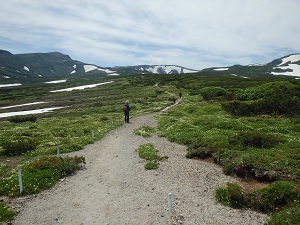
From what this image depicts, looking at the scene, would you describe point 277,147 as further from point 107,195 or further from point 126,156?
point 107,195

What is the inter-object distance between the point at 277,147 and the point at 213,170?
23.8 ft

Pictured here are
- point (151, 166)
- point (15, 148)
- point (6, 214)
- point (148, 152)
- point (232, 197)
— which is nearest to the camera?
point (6, 214)

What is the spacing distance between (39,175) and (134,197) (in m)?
7.21

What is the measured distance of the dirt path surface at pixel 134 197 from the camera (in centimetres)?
1309

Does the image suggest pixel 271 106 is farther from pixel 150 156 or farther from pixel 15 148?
pixel 15 148

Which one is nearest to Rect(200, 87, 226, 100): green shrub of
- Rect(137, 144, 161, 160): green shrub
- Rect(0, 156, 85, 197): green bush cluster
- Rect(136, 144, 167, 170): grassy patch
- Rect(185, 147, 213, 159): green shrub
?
Rect(137, 144, 161, 160): green shrub

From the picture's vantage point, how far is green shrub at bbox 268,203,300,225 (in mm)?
11488

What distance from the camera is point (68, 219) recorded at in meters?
13.2

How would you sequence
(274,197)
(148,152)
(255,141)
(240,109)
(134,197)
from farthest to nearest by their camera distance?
(240,109) < (148,152) < (255,141) < (134,197) < (274,197)

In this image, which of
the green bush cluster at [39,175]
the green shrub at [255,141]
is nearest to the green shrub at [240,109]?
the green shrub at [255,141]

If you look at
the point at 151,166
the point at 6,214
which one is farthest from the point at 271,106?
the point at 6,214

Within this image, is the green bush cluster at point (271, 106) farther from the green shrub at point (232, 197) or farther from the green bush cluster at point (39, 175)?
the green bush cluster at point (39, 175)

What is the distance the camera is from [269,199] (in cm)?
1387

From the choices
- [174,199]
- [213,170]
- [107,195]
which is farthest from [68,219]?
[213,170]
